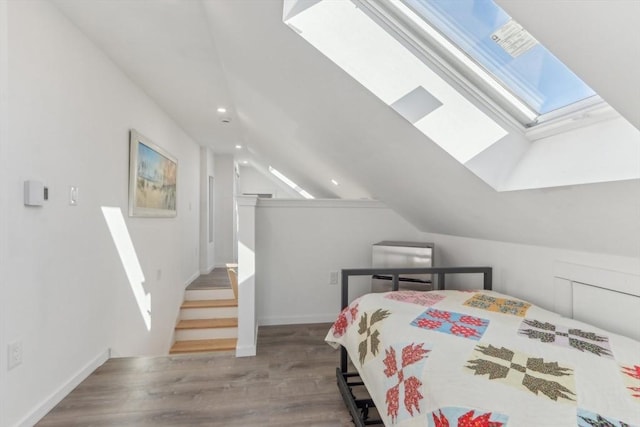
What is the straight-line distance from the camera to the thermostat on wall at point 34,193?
1.75 metres

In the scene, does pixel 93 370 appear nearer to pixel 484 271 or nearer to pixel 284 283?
pixel 284 283

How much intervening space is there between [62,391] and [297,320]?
6.26ft

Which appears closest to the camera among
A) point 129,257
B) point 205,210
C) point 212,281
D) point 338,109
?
point 338,109

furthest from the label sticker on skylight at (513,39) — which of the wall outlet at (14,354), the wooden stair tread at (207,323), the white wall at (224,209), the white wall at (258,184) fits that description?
the white wall at (258,184)

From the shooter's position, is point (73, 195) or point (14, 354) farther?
point (73, 195)

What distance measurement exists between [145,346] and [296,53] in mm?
3056

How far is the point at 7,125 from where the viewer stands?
162 centimetres

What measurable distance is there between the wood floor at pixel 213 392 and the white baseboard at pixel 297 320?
607 mm

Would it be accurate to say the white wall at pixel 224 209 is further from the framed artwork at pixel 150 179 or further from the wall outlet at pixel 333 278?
the wall outlet at pixel 333 278

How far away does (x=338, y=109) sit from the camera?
217cm

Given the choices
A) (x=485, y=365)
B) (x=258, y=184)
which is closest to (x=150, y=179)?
(x=485, y=365)

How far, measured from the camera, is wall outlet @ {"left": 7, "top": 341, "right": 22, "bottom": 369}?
5.41 feet

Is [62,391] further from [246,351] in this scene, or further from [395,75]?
[395,75]

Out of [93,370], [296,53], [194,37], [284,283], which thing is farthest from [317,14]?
[93,370]
